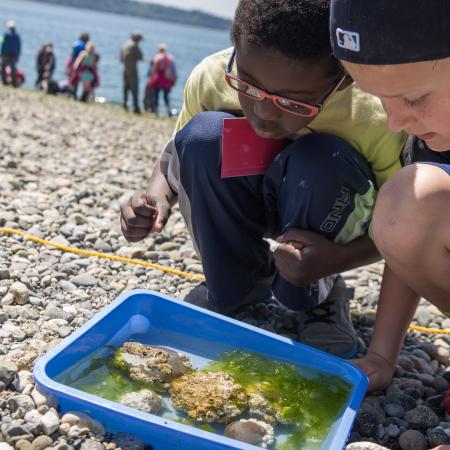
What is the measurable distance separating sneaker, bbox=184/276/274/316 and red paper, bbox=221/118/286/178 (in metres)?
0.40

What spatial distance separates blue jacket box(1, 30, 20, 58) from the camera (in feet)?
41.4

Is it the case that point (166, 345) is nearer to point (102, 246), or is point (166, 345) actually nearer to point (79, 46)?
point (102, 246)

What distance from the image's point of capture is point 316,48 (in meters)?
1.62

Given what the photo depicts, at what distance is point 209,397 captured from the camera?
1.53m

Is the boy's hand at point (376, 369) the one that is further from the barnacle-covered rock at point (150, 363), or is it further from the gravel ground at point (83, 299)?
the barnacle-covered rock at point (150, 363)

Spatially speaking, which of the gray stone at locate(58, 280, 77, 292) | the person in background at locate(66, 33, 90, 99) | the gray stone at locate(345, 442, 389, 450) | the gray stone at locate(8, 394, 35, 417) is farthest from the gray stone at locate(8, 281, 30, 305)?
the person in background at locate(66, 33, 90, 99)

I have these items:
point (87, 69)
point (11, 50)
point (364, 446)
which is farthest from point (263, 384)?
point (11, 50)

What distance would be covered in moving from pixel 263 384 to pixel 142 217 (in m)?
0.56

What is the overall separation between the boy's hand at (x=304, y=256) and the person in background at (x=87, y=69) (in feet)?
35.2

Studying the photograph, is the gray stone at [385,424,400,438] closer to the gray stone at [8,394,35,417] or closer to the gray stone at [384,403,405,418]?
the gray stone at [384,403,405,418]

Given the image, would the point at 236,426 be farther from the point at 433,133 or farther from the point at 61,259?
the point at 61,259

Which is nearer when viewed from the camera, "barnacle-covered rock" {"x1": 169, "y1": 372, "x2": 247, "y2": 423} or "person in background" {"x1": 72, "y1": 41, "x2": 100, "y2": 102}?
"barnacle-covered rock" {"x1": 169, "y1": 372, "x2": 247, "y2": 423}

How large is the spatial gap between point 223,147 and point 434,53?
0.77m

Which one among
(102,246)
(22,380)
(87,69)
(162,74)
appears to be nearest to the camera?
(22,380)
